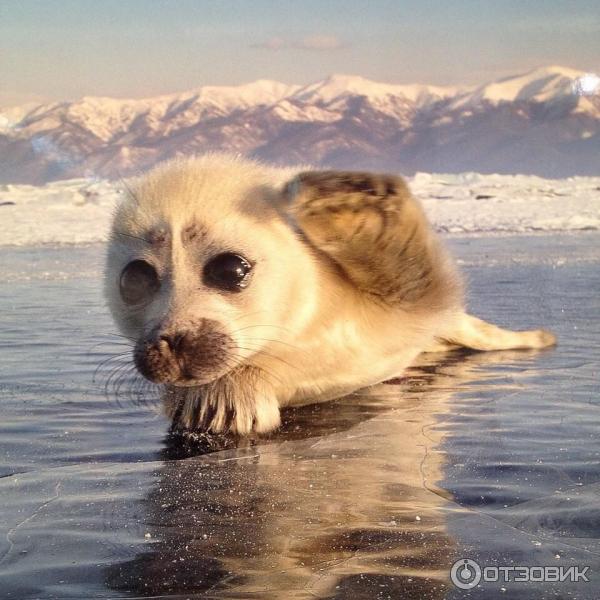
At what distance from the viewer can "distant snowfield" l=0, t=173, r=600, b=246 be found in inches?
558

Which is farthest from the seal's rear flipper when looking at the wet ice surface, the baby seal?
the baby seal

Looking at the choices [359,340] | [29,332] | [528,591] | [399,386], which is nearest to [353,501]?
[528,591]

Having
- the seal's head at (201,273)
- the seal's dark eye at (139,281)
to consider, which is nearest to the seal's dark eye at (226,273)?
the seal's head at (201,273)

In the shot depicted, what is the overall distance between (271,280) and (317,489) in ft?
A: 2.90

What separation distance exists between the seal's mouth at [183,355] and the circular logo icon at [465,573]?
3.87 ft

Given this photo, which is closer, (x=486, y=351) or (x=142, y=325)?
(x=142, y=325)

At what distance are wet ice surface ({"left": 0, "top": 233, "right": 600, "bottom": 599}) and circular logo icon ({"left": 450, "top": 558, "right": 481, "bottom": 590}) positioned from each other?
0.02 m

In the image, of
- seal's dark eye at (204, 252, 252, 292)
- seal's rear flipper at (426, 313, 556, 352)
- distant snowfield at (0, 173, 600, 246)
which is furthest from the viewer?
distant snowfield at (0, 173, 600, 246)

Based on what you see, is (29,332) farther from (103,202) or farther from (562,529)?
(103,202)

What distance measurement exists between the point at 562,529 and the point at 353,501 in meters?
0.46

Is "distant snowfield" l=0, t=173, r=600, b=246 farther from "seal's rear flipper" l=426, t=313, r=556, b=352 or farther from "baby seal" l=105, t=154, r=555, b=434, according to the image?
"baby seal" l=105, t=154, r=555, b=434

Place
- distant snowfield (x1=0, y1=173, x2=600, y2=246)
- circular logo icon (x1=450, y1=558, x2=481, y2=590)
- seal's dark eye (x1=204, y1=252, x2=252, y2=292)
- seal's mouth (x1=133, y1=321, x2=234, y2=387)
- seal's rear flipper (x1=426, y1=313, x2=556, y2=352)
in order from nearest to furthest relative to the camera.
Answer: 1. circular logo icon (x1=450, y1=558, x2=481, y2=590)
2. seal's mouth (x1=133, y1=321, x2=234, y2=387)
3. seal's dark eye (x1=204, y1=252, x2=252, y2=292)
4. seal's rear flipper (x1=426, y1=313, x2=556, y2=352)
5. distant snowfield (x1=0, y1=173, x2=600, y2=246)

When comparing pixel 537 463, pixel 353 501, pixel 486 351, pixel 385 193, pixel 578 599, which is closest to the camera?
pixel 578 599

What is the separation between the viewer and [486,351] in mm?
4488
